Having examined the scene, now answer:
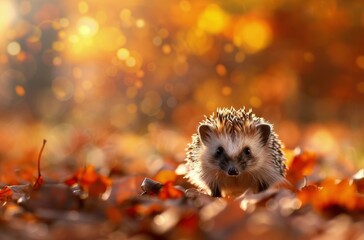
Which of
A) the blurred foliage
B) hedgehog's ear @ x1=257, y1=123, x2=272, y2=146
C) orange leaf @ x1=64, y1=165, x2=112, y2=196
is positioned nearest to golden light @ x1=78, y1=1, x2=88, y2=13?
the blurred foliage

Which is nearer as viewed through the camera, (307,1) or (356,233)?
(356,233)

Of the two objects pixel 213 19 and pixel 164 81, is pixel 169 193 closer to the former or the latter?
pixel 213 19

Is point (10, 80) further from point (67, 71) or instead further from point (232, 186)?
point (232, 186)

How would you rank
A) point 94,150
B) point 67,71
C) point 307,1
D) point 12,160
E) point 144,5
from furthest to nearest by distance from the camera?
point 67,71, point 144,5, point 307,1, point 94,150, point 12,160

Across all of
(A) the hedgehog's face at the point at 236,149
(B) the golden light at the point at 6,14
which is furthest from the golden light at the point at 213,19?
(A) the hedgehog's face at the point at 236,149

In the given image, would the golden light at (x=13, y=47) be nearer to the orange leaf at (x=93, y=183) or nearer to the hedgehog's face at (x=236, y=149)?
the hedgehog's face at (x=236, y=149)

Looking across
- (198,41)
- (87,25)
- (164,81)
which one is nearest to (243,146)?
(198,41)

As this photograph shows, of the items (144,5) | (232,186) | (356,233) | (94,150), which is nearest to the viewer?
(356,233)

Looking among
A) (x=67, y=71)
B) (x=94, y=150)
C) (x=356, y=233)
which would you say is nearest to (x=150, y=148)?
(x=94, y=150)
